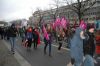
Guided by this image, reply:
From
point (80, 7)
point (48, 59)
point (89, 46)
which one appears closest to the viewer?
point (89, 46)

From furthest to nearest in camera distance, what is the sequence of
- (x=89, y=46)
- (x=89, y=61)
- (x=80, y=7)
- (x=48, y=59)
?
(x=80, y=7)
(x=48, y=59)
(x=89, y=46)
(x=89, y=61)

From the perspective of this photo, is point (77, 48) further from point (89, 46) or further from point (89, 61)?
point (89, 61)

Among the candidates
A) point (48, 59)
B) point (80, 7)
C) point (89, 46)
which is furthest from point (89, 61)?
point (80, 7)

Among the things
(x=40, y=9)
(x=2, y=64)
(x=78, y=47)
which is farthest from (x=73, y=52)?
(x=40, y=9)

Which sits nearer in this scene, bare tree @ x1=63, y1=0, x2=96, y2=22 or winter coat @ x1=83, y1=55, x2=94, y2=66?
winter coat @ x1=83, y1=55, x2=94, y2=66

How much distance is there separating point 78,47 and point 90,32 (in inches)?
22.7

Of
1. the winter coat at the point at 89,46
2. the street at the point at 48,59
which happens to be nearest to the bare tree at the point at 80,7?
the street at the point at 48,59

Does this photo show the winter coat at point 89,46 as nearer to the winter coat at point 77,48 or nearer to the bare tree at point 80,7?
the winter coat at point 77,48

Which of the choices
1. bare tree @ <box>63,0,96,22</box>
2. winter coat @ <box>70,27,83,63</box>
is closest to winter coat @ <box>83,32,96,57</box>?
winter coat @ <box>70,27,83,63</box>

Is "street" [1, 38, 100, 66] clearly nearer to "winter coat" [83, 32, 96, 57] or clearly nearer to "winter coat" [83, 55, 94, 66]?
"winter coat" [83, 32, 96, 57]

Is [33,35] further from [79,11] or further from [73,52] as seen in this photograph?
[79,11]

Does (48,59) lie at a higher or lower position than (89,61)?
lower

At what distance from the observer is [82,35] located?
905cm

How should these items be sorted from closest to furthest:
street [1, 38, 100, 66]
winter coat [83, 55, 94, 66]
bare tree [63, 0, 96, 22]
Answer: winter coat [83, 55, 94, 66]
street [1, 38, 100, 66]
bare tree [63, 0, 96, 22]
